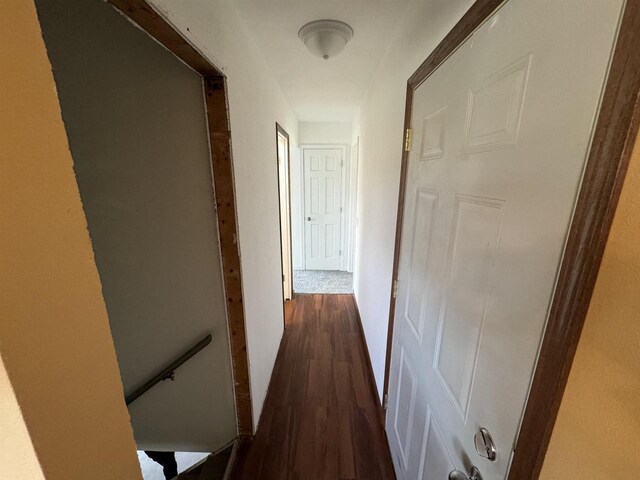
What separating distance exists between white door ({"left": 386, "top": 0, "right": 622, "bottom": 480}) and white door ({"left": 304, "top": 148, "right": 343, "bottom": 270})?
2924mm

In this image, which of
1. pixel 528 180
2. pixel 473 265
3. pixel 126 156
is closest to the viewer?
pixel 528 180

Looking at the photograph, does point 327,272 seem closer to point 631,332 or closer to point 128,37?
point 128,37

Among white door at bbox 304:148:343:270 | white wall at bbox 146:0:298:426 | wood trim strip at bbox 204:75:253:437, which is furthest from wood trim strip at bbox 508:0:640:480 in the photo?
white door at bbox 304:148:343:270

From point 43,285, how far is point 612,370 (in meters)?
0.84

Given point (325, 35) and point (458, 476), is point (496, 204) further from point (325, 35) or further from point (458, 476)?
point (325, 35)

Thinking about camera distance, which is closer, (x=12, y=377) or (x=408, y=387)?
(x=12, y=377)

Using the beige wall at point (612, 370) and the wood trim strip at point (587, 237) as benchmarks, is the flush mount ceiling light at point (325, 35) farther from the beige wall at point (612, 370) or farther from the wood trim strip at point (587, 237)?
the beige wall at point (612, 370)

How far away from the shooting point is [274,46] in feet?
5.25

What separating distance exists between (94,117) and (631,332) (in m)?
1.75

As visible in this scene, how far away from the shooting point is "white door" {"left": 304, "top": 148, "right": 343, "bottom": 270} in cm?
389

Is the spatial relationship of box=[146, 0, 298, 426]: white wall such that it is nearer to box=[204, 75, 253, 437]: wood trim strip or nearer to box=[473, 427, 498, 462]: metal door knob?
box=[204, 75, 253, 437]: wood trim strip

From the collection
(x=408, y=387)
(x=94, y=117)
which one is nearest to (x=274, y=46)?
(x=94, y=117)

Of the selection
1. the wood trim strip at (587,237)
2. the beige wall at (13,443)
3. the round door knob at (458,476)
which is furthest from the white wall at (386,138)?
the beige wall at (13,443)

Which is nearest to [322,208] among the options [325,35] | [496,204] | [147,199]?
[325,35]
